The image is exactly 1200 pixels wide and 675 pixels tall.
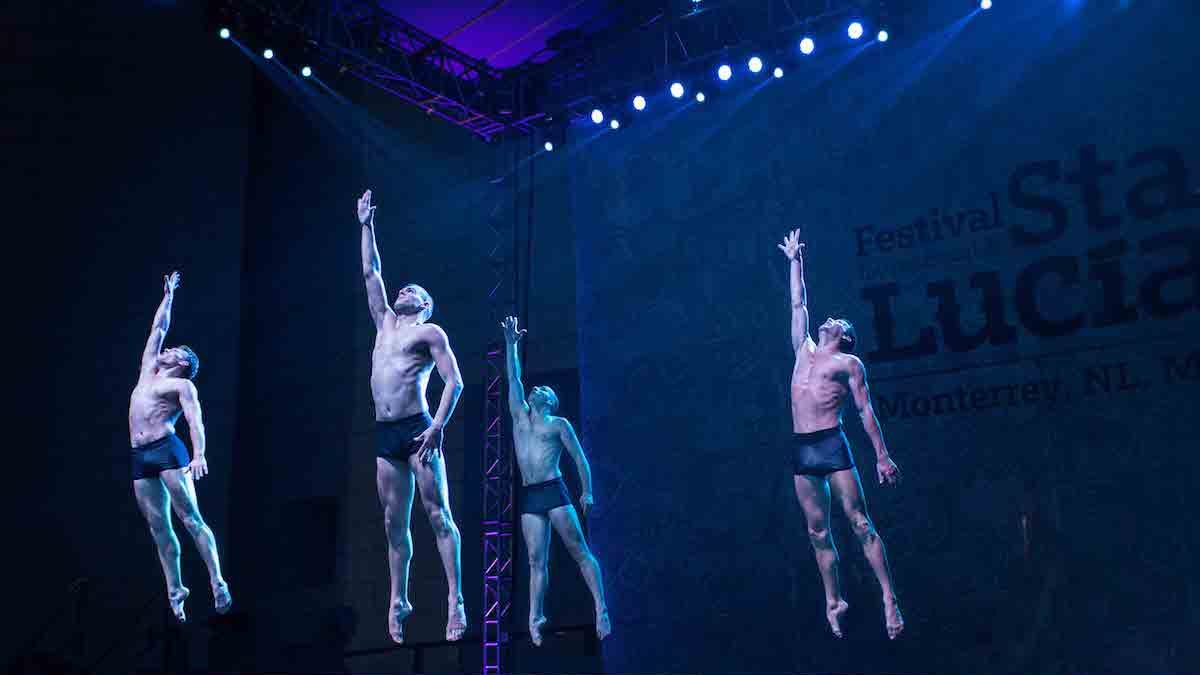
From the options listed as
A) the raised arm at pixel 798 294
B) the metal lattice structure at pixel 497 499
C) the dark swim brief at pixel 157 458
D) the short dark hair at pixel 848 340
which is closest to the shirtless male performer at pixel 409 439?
the metal lattice structure at pixel 497 499

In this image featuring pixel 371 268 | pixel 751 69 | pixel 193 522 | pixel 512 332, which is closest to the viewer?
pixel 751 69

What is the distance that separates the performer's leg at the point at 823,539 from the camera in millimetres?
7297

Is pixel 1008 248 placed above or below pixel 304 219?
below

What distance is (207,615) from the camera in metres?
9.54

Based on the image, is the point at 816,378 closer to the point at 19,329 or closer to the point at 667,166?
the point at 667,166

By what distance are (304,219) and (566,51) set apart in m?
3.54

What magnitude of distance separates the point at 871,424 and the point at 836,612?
1.28 meters

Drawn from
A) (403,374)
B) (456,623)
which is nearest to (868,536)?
(456,623)

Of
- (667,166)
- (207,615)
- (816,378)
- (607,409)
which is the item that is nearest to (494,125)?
(667,166)

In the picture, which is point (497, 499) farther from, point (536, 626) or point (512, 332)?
point (512, 332)

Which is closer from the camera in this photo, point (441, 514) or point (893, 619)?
point (893, 619)

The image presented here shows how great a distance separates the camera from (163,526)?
815 cm

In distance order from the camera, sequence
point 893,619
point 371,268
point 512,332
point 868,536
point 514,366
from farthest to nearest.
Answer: point 512,332, point 514,366, point 371,268, point 868,536, point 893,619

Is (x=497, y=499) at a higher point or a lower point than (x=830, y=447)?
lower
